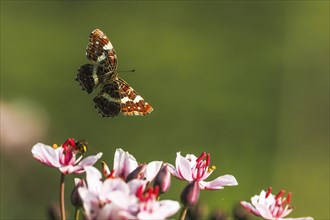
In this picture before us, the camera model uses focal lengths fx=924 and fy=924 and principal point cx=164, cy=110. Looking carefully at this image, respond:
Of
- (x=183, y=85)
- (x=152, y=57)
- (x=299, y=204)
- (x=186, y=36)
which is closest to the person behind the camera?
(x=299, y=204)

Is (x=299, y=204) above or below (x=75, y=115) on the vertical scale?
below

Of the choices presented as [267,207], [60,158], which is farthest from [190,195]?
[60,158]

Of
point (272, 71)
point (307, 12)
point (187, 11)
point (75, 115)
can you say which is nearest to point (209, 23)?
point (187, 11)

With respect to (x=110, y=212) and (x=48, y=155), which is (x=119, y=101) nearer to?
(x=48, y=155)

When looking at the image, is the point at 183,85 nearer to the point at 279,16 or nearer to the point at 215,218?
the point at 279,16

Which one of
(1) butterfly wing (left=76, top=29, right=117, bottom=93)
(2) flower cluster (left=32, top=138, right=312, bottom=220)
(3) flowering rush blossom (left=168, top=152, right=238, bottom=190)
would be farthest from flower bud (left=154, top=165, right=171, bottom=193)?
(1) butterfly wing (left=76, top=29, right=117, bottom=93)

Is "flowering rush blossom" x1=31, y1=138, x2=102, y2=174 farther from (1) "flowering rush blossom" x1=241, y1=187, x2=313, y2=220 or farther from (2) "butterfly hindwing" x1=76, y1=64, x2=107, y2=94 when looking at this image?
(2) "butterfly hindwing" x1=76, y1=64, x2=107, y2=94

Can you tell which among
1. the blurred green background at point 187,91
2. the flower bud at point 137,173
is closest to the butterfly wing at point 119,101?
the flower bud at point 137,173
